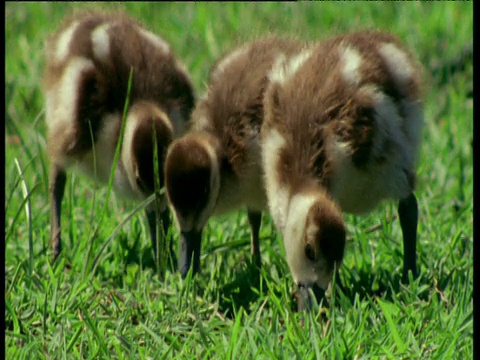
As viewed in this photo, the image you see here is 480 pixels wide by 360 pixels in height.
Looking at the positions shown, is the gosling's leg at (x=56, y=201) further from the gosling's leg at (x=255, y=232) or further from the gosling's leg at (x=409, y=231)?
the gosling's leg at (x=409, y=231)

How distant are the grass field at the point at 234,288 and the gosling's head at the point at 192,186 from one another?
148 millimetres

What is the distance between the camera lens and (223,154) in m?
3.91

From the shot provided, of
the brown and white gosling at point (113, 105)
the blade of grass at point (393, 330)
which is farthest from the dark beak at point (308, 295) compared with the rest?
the brown and white gosling at point (113, 105)

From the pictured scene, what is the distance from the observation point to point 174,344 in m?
3.23

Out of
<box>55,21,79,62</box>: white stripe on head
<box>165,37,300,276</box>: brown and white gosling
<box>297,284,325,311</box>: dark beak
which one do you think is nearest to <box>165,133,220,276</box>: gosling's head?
<box>165,37,300,276</box>: brown and white gosling

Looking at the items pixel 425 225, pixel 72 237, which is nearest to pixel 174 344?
pixel 72 237

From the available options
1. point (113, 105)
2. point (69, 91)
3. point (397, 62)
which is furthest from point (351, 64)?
point (69, 91)

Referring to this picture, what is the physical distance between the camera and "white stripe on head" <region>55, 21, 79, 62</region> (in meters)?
4.41

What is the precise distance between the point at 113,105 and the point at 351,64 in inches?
44.4

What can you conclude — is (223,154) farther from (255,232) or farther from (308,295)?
(308,295)

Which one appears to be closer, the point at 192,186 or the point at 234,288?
the point at 192,186

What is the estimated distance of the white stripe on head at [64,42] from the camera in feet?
14.5

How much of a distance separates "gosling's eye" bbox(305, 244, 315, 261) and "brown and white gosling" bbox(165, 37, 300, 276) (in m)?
0.52

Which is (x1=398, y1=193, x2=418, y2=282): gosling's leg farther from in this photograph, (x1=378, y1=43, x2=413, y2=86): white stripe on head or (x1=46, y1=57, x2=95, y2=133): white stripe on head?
(x1=46, y1=57, x2=95, y2=133): white stripe on head
